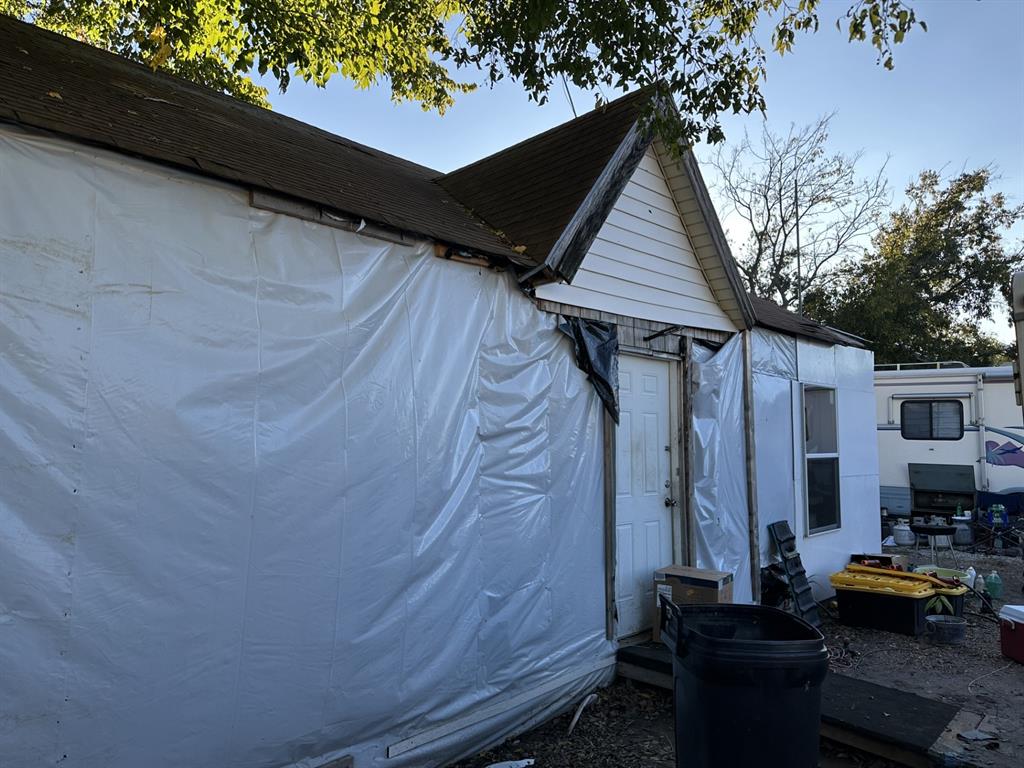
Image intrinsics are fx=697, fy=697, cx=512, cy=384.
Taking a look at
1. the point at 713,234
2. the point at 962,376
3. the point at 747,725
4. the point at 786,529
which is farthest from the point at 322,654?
the point at 962,376

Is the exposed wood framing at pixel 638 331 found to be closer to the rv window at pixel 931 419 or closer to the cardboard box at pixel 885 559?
the cardboard box at pixel 885 559

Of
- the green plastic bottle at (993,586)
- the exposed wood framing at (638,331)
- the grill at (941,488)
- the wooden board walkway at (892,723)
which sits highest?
the exposed wood framing at (638,331)

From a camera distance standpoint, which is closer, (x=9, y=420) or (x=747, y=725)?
(x=9, y=420)

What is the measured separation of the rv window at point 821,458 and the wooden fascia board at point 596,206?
4300 mm

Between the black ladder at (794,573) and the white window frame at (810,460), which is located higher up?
the white window frame at (810,460)

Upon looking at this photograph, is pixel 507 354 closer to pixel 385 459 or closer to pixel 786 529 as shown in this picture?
pixel 385 459

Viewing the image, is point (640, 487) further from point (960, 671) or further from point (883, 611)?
point (883, 611)

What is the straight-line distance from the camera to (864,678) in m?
5.81

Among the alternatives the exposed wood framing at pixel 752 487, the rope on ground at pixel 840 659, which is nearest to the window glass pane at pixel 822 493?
the exposed wood framing at pixel 752 487

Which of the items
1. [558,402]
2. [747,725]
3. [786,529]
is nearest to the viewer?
[747,725]

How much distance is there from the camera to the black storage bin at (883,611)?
7062 mm

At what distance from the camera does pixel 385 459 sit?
404 cm

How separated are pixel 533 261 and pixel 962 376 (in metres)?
11.3

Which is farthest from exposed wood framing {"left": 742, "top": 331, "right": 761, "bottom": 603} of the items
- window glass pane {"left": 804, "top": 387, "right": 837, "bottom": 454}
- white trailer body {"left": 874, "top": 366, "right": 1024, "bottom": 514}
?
white trailer body {"left": 874, "top": 366, "right": 1024, "bottom": 514}
